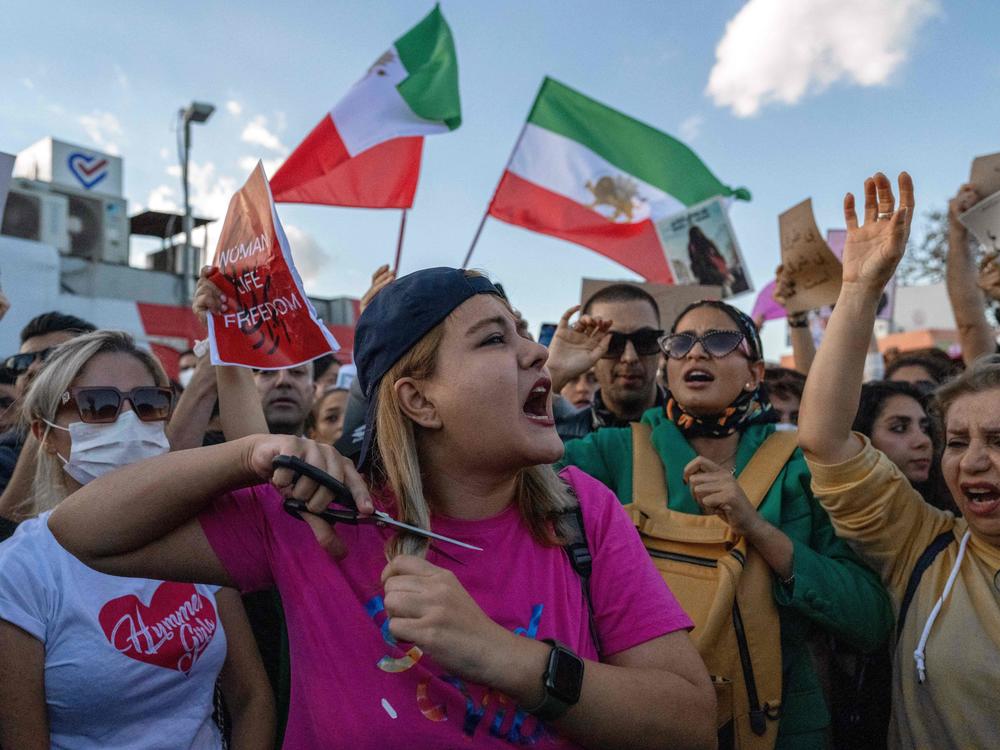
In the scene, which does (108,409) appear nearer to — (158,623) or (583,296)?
(158,623)

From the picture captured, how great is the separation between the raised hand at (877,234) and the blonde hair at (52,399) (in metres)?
2.39

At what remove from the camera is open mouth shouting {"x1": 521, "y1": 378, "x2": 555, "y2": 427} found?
5.92 feet

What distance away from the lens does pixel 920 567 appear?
234 centimetres

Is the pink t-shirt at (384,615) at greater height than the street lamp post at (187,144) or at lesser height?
lesser

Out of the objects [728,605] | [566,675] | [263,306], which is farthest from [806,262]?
[566,675]

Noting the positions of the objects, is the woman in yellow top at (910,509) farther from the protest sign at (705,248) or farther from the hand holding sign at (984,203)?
the protest sign at (705,248)

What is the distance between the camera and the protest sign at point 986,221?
3164 mm

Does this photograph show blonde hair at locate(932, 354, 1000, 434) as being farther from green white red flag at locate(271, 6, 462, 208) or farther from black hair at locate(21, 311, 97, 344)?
green white red flag at locate(271, 6, 462, 208)

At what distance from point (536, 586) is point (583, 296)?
3.19 m

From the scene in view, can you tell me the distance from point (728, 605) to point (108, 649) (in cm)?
170

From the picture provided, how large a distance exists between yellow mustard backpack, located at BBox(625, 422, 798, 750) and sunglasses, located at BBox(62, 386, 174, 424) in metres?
1.60

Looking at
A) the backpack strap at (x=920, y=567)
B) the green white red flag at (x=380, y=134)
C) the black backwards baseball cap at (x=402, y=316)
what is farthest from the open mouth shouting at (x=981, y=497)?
the green white red flag at (x=380, y=134)

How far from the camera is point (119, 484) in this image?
1558mm

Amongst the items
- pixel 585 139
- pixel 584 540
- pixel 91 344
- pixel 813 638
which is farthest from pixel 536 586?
pixel 585 139
